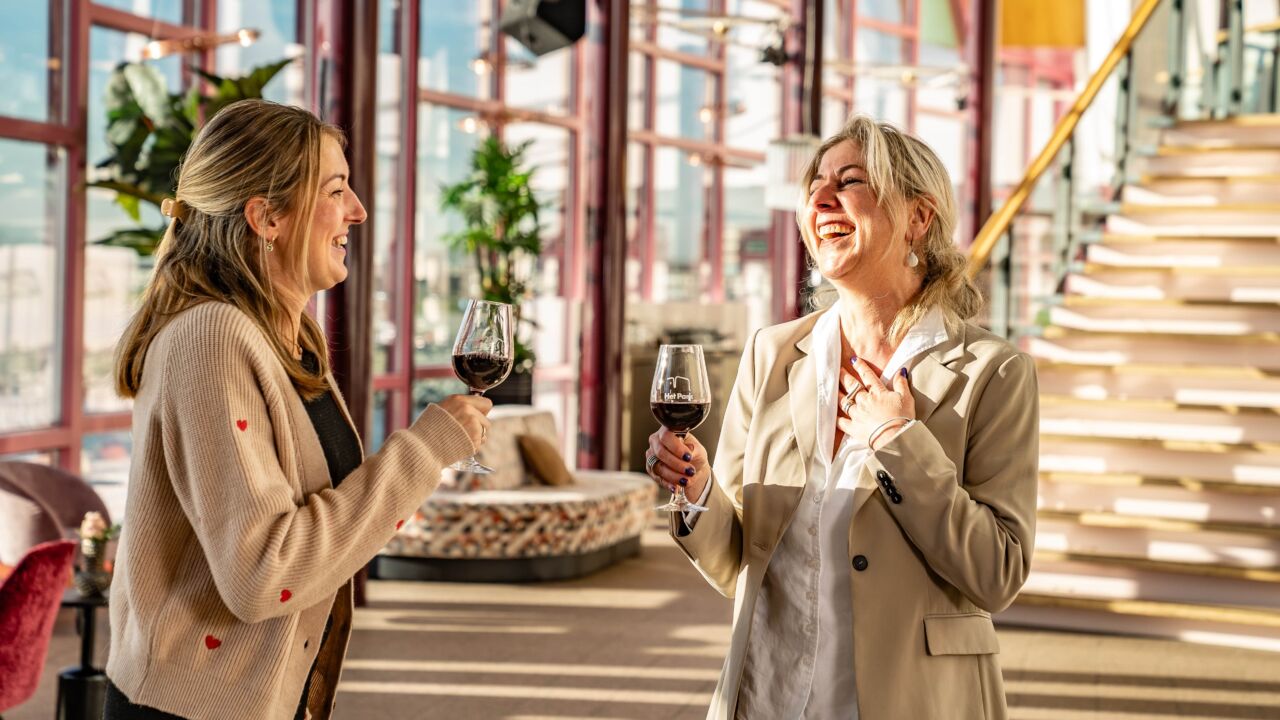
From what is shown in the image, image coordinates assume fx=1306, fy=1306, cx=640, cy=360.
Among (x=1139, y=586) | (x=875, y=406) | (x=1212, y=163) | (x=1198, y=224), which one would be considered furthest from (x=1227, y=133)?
(x=875, y=406)

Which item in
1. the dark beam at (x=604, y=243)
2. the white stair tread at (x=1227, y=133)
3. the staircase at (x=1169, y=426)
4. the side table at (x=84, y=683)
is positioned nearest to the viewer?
the side table at (x=84, y=683)

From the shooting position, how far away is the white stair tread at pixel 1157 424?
6359 mm

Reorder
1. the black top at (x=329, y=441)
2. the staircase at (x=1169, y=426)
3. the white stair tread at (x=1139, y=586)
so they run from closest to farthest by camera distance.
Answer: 1. the black top at (x=329, y=441)
2. the white stair tread at (x=1139, y=586)
3. the staircase at (x=1169, y=426)

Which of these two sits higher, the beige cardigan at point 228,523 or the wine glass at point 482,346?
the wine glass at point 482,346

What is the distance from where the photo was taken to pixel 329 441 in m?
1.77

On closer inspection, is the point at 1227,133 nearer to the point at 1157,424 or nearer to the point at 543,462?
the point at 1157,424

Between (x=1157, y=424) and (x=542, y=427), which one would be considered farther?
(x=542, y=427)

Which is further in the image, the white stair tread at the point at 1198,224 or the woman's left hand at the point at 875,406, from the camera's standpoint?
the white stair tread at the point at 1198,224

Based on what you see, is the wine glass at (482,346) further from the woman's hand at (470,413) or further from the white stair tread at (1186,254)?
the white stair tread at (1186,254)

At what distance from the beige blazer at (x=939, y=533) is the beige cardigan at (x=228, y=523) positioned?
0.55 m

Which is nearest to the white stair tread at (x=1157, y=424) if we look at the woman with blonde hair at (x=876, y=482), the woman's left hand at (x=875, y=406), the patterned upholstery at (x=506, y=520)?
the patterned upholstery at (x=506, y=520)

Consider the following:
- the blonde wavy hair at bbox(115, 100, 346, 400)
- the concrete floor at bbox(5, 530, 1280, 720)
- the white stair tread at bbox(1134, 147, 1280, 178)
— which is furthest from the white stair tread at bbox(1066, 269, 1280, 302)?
the blonde wavy hair at bbox(115, 100, 346, 400)

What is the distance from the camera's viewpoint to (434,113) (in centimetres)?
963

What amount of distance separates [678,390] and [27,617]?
2.51 m
